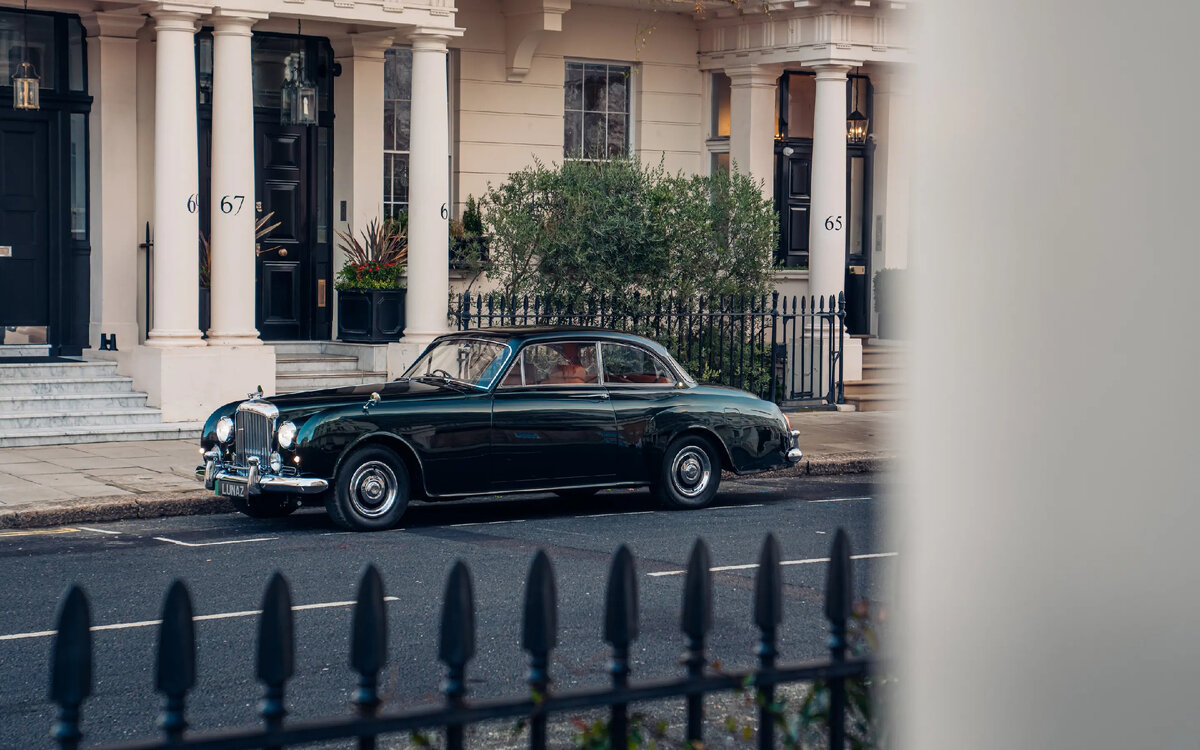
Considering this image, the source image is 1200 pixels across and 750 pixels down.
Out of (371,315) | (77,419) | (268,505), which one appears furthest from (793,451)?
(77,419)

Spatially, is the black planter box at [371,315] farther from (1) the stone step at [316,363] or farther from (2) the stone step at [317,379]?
(2) the stone step at [317,379]

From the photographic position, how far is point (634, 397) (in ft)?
38.5

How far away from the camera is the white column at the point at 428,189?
17062 mm

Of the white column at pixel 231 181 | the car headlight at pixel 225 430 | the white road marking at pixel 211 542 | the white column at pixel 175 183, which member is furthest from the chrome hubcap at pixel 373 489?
the white column at pixel 231 181

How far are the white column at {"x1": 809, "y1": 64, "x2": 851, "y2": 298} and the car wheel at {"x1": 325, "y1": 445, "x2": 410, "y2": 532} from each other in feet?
33.8

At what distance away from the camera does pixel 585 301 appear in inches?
690

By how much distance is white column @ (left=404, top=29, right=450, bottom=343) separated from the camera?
17.1 metres

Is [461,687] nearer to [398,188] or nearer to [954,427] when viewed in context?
[954,427]

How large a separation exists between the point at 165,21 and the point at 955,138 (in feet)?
47.7

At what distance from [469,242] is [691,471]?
7.82 m

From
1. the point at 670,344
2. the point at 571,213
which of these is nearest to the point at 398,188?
the point at 571,213

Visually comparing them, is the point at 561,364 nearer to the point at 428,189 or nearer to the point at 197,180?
the point at 197,180

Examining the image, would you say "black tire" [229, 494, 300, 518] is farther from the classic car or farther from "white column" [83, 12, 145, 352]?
"white column" [83, 12, 145, 352]

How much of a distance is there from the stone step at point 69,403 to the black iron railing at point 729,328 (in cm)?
370
